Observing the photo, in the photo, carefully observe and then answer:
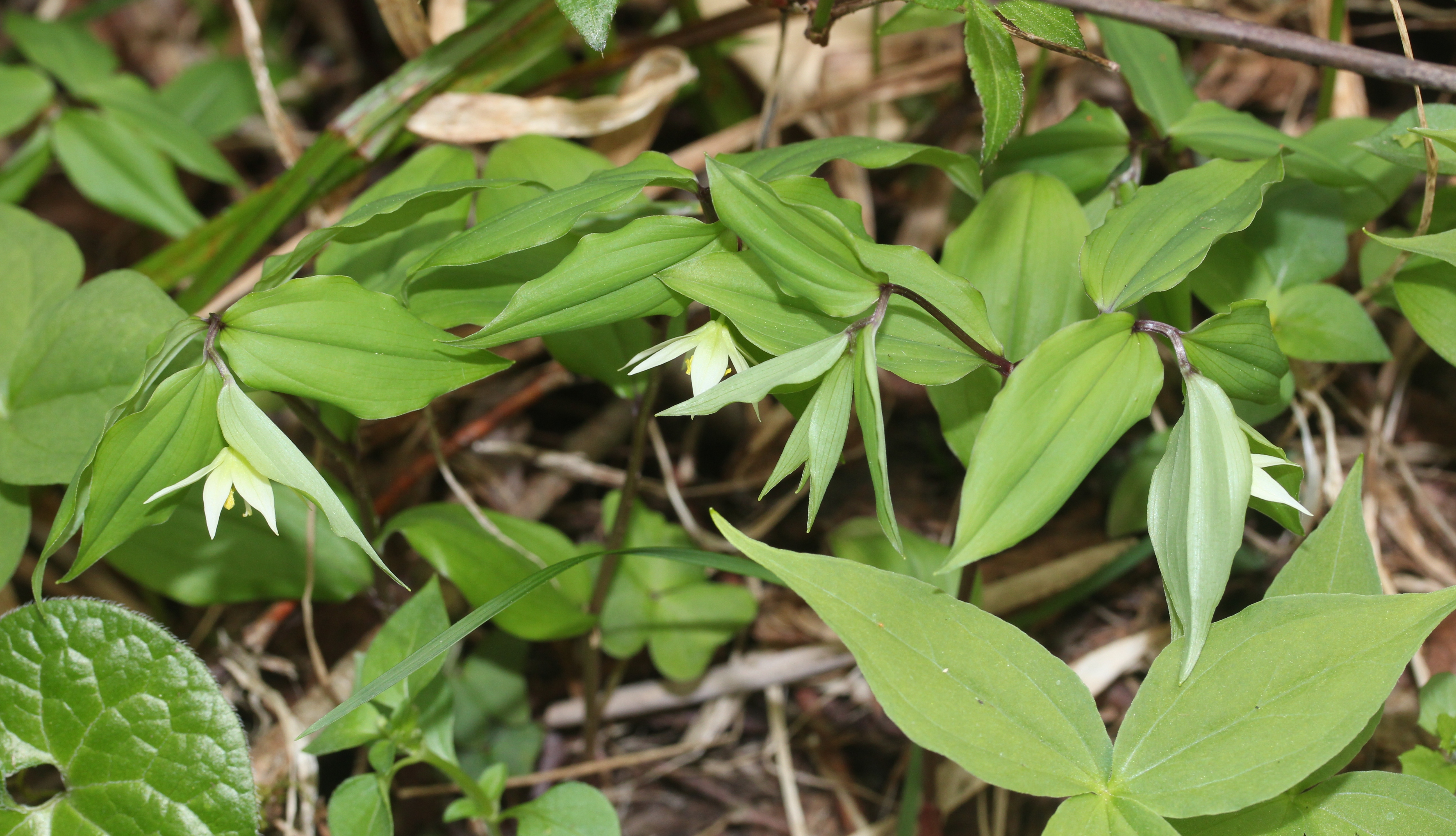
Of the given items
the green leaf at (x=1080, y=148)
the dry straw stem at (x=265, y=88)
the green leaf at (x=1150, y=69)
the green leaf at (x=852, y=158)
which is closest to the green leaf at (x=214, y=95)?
the dry straw stem at (x=265, y=88)

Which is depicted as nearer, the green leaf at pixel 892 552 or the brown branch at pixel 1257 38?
the brown branch at pixel 1257 38

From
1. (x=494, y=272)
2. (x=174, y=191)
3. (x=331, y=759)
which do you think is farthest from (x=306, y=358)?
(x=174, y=191)

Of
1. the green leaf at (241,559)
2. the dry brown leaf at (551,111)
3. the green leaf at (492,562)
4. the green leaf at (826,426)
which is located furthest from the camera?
the dry brown leaf at (551,111)

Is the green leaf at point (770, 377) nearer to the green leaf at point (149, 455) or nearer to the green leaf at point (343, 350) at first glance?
the green leaf at point (343, 350)

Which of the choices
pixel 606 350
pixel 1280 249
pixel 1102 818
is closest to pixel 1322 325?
pixel 1280 249

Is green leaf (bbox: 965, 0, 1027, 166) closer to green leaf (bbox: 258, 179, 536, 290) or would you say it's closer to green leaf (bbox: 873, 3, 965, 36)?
green leaf (bbox: 873, 3, 965, 36)
